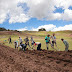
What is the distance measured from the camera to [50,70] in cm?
608

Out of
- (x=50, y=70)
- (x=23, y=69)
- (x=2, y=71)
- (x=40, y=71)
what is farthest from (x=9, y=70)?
(x=50, y=70)

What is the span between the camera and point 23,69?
636 cm

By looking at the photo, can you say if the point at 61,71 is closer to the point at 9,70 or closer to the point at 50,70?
the point at 50,70

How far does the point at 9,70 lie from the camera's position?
6.32 meters

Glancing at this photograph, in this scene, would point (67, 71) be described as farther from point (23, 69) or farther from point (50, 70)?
point (23, 69)

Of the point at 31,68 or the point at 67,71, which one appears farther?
the point at 31,68

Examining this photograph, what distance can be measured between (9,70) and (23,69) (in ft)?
2.85

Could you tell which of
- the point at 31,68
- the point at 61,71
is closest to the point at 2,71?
the point at 31,68

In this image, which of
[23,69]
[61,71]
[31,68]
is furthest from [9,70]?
[61,71]

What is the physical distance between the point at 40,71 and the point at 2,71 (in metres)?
2.31

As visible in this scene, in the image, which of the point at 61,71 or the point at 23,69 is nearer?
the point at 61,71

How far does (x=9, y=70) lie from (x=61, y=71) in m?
3.17

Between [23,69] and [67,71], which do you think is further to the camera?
[23,69]

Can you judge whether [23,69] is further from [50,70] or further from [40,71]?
[50,70]
